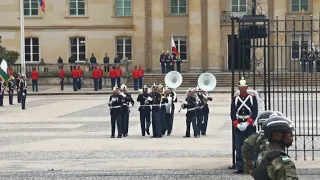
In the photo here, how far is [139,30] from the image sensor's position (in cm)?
5934

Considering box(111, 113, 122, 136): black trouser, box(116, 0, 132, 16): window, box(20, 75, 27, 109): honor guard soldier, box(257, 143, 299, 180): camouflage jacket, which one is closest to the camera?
box(257, 143, 299, 180): camouflage jacket

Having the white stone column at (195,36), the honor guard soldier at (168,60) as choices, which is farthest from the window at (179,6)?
the honor guard soldier at (168,60)

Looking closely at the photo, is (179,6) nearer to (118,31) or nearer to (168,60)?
(118,31)

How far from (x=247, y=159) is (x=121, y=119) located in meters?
14.8

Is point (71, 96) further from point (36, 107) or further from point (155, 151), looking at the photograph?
point (155, 151)

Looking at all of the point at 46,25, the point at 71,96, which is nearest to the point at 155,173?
the point at 71,96

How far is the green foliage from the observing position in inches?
2169

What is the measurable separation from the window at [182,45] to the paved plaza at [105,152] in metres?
26.7

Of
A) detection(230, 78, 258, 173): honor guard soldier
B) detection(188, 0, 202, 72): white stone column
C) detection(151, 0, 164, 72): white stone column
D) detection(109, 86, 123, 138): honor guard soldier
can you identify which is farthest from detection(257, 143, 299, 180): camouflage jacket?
detection(151, 0, 164, 72): white stone column

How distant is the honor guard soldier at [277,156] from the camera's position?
720 centimetres

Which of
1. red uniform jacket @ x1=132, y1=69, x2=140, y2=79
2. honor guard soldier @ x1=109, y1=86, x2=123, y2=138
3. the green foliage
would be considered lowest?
honor guard soldier @ x1=109, y1=86, x2=123, y2=138

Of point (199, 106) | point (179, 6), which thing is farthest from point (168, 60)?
point (199, 106)

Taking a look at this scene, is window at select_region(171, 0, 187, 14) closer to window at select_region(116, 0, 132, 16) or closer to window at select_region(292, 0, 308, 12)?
window at select_region(116, 0, 132, 16)

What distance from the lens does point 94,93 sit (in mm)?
50594
